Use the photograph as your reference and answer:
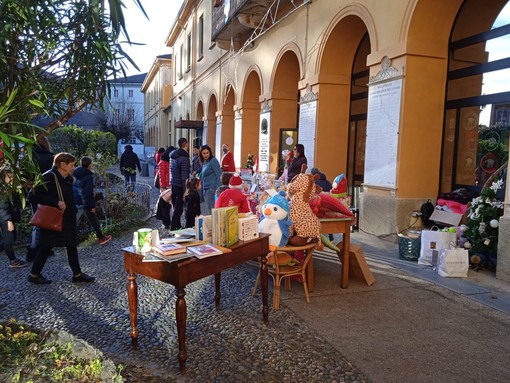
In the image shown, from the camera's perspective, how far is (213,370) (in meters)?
3.08

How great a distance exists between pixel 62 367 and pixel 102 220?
6679 mm

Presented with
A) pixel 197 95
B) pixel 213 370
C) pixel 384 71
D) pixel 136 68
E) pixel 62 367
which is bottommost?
pixel 213 370

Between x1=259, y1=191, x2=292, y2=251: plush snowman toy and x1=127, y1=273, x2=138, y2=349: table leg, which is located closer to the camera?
x1=127, y1=273, x2=138, y2=349: table leg

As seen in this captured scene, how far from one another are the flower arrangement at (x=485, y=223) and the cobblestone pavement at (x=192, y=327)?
3.03 meters

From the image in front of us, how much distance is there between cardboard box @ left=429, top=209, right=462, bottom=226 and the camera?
22.0 feet

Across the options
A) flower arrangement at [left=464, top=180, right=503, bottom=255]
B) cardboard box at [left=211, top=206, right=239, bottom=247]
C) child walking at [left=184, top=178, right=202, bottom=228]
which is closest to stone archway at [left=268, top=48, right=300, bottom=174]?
child walking at [left=184, top=178, right=202, bottom=228]

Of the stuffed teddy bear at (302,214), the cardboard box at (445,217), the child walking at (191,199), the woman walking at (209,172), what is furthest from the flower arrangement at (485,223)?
the woman walking at (209,172)

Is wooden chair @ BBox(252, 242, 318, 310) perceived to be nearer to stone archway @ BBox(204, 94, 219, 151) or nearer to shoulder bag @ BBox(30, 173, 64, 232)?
shoulder bag @ BBox(30, 173, 64, 232)

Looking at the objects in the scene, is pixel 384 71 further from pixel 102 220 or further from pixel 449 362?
pixel 102 220

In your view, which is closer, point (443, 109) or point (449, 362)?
point (449, 362)

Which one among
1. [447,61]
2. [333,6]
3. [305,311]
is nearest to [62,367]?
[305,311]

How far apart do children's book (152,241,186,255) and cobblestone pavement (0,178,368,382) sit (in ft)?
2.80

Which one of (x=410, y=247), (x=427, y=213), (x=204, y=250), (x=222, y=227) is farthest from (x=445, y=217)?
(x=204, y=250)

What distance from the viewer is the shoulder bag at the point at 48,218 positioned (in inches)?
192
